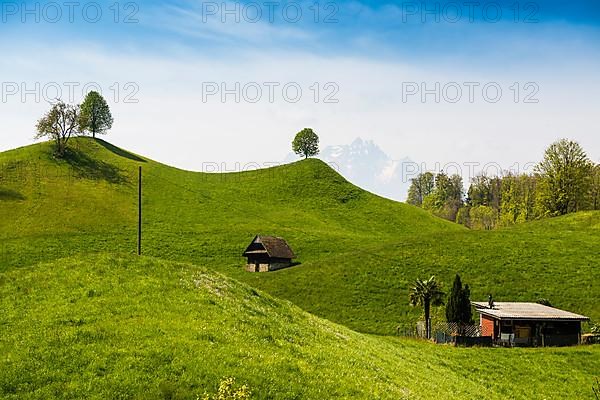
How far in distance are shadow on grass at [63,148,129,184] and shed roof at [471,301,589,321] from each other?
96.8m

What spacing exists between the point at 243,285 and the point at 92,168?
10687 centimetres

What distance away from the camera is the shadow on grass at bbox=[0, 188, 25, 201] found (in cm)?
11044

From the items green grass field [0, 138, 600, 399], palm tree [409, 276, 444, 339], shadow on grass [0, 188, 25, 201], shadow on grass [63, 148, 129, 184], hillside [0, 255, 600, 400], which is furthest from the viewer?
shadow on grass [63, 148, 129, 184]

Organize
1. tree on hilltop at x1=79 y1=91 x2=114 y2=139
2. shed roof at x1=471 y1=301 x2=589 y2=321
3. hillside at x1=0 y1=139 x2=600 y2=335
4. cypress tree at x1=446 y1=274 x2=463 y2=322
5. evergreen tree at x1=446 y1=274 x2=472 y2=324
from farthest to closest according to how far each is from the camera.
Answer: tree on hilltop at x1=79 y1=91 x2=114 y2=139
hillside at x1=0 y1=139 x2=600 y2=335
cypress tree at x1=446 y1=274 x2=463 y2=322
evergreen tree at x1=446 y1=274 x2=472 y2=324
shed roof at x1=471 y1=301 x2=589 y2=321

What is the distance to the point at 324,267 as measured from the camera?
76.5 metres

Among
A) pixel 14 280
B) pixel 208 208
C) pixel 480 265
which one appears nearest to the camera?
pixel 14 280

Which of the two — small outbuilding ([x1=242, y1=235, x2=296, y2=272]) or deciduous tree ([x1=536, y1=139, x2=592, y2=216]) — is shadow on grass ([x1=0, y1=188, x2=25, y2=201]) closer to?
small outbuilding ([x1=242, y1=235, x2=296, y2=272])

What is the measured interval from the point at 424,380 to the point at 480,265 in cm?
4823

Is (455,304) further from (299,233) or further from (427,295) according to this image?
(299,233)

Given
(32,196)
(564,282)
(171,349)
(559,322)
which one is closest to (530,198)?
(564,282)

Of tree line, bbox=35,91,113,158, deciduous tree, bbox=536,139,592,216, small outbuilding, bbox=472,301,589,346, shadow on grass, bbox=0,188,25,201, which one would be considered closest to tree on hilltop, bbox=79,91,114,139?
tree line, bbox=35,91,113,158

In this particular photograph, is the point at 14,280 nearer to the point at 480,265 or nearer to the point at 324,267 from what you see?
the point at 324,267

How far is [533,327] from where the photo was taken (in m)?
50.8

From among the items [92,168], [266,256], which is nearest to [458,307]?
[266,256]
